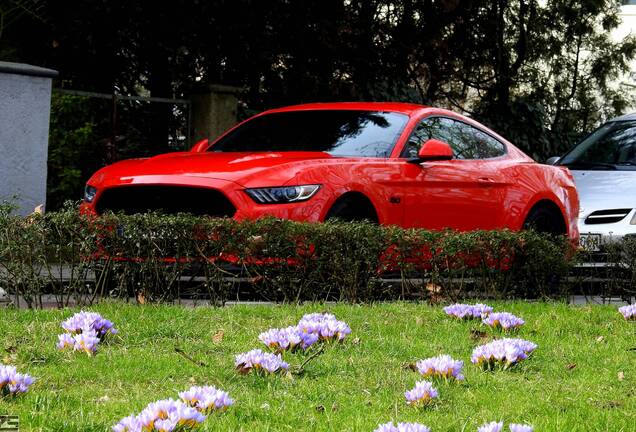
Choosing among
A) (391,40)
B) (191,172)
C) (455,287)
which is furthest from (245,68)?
(455,287)

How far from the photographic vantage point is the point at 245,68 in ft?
52.4

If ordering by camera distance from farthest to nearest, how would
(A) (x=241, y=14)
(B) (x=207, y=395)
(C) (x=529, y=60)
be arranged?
1. (C) (x=529, y=60)
2. (A) (x=241, y=14)
3. (B) (x=207, y=395)

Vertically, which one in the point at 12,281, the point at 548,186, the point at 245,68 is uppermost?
the point at 245,68

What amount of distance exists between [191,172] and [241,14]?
741cm

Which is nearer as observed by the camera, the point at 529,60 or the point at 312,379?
the point at 312,379

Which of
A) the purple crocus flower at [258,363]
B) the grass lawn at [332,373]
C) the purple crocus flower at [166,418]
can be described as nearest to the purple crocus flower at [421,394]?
the grass lawn at [332,373]

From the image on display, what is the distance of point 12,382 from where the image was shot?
4.04m

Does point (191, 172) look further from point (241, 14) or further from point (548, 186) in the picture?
point (241, 14)

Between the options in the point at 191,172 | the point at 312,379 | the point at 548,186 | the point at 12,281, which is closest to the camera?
the point at 312,379

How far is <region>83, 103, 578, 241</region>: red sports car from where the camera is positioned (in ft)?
26.8

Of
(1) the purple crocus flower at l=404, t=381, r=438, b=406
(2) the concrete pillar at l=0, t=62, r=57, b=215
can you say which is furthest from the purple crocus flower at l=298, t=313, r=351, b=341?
(2) the concrete pillar at l=0, t=62, r=57, b=215

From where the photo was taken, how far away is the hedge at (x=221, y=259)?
23.5 feet

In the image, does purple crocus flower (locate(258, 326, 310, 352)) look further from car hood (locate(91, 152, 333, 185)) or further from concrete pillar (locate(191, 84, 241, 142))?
concrete pillar (locate(191, 84, 241, 142))

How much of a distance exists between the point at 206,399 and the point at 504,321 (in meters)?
2.72
